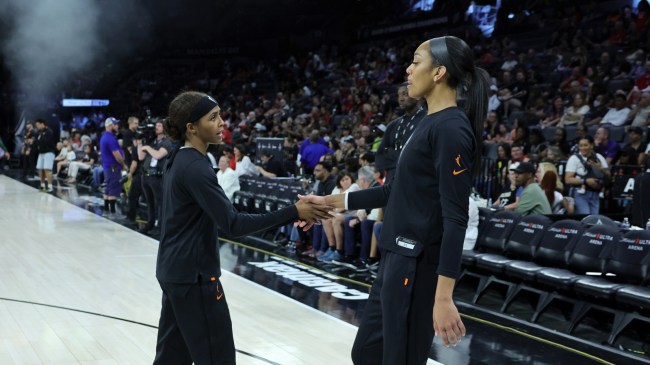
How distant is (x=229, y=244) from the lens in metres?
10.3

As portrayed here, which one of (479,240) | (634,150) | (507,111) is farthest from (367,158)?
(507,111)

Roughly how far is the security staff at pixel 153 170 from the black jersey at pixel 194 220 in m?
7.31

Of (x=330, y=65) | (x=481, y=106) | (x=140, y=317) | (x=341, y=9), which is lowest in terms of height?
(x=140, y=317)

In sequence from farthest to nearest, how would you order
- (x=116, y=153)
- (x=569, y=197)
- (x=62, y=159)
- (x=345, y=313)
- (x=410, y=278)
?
(x=62, y=159) → (x=116, y=153) → (x=569, y=197) → (x=345, y=313) → (x=410, y=278)

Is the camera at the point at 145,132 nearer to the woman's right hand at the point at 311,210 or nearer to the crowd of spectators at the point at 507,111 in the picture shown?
the crowd of spectators at the point at 507,111

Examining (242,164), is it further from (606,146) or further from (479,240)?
(479,240)

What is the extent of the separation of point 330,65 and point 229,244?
1293 centimetres

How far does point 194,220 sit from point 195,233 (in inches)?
2.1

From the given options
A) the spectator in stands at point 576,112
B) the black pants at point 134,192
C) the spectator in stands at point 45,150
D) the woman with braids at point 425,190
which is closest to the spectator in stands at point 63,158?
the spectator in stands at point 45,150

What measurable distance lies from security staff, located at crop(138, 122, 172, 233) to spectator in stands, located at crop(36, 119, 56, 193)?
5.61m

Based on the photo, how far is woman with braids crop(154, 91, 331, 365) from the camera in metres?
3.05

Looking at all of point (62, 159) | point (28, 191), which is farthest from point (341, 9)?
point (28, 191)

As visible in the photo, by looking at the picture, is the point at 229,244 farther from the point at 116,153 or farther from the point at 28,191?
the point at 28,191

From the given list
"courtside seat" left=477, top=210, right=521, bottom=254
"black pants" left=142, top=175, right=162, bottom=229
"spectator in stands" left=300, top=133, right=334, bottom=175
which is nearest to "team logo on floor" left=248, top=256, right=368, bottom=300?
"courtside seat" left=477, top=210, right=521, bottom=254
